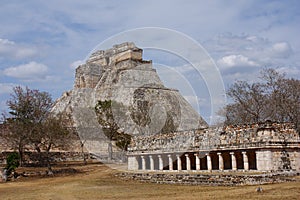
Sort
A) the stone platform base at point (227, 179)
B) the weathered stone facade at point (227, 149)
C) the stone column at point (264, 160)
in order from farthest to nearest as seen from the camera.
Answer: the weathered stone facade at point (227, 149)
the stone column at point (264, 160)
the stone platform base at point (227, 179)

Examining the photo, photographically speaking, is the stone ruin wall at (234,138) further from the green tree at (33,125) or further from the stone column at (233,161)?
the green tree at (33,125)

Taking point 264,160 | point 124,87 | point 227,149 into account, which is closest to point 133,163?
point 227,149

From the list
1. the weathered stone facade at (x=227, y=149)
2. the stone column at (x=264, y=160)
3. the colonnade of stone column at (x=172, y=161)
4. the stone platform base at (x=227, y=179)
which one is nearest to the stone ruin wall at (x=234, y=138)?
the weathered stone facade at (x=227, y=149)

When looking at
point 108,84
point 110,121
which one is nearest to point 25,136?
point 110,121

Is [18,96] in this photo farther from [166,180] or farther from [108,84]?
[108,84]

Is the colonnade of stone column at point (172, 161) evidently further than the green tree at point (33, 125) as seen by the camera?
No

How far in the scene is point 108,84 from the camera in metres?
92.1

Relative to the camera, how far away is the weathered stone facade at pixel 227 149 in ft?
76.4

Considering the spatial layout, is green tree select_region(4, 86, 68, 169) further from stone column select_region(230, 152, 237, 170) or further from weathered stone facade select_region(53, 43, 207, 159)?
weathered stone facade select_region(53, 43, 207, 159)

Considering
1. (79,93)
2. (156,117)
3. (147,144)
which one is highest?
(79,93)

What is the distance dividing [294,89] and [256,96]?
157 inches

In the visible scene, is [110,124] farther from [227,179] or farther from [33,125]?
[227,179]

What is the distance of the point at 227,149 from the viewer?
25.8 metres

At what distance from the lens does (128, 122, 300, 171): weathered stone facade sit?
23.3 metres
